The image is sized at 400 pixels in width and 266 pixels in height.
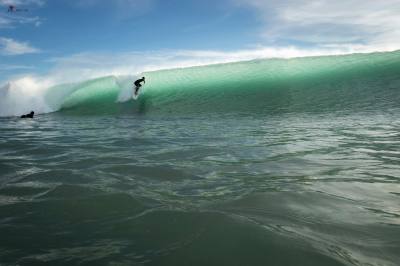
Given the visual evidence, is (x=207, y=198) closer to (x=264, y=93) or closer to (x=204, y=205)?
(x=204, y=205)

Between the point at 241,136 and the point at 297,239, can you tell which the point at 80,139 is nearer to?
the point at 241,136

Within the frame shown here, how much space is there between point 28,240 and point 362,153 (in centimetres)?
504

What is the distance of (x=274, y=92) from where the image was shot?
23234mm

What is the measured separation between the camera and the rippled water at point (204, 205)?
2.66 m

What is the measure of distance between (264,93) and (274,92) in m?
0.62

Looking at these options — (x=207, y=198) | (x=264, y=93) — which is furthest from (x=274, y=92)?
(x=207, y=198)

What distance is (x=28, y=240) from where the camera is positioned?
2.92m

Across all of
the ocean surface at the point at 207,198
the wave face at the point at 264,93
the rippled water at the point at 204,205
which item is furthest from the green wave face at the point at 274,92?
the rippled water at the point at 204,205

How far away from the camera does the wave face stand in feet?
56.5

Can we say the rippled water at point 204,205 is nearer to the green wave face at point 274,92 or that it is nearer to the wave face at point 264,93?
the wave face at point 264,93

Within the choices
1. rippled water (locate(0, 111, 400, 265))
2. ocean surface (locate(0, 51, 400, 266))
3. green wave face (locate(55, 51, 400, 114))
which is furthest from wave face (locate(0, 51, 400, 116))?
rippled water (locate(0, 111, 400, 265))

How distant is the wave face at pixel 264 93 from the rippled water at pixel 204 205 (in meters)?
9.76

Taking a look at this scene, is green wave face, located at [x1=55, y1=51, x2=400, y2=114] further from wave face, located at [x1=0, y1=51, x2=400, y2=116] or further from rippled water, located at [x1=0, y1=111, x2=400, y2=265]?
rippled water, located at [x1=0, y1=111, x2=400, y2=265]

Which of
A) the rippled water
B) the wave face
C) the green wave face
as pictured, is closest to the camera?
the rippled water
